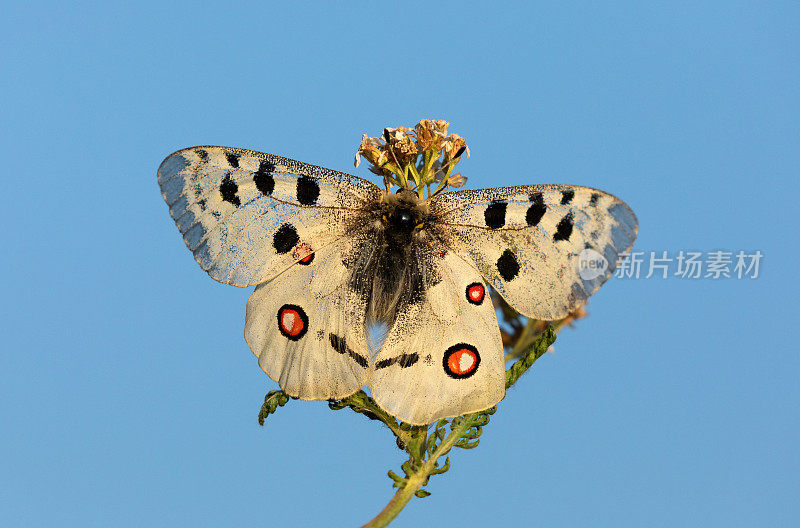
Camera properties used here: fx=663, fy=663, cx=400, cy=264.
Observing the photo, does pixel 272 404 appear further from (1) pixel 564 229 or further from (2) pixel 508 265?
(1) pixel 564 229

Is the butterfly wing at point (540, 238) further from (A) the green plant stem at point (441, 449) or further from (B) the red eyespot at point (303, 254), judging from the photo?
(B) the red eyespot at point (303, 254)

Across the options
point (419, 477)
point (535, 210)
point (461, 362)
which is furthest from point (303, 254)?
point (419, 477)

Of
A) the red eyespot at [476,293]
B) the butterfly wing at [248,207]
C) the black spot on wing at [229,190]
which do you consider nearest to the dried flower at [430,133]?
the butterfly wing at [248,207]

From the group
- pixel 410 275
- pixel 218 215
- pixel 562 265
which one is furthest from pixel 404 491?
pixel 218 215

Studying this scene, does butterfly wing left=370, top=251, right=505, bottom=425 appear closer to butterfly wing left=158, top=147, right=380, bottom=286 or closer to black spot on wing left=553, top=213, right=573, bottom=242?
black spot on wing left=553, top=213, right=573, bottom=242

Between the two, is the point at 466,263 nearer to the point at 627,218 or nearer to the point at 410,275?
the point at 410,275

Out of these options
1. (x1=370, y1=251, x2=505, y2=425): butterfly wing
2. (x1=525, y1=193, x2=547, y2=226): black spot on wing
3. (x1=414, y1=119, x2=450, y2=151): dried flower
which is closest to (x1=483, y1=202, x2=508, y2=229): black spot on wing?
(x1=525, y1=193, x2=547, y2=226): black spot on wing
